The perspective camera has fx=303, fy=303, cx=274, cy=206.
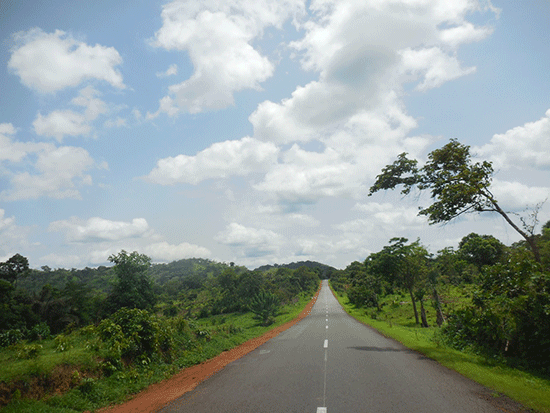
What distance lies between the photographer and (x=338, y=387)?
7.75 meters

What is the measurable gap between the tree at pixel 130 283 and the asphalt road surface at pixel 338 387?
27.7 m

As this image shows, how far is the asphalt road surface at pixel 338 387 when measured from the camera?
6.49 meters

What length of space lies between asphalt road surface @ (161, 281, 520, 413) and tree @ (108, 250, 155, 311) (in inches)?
1090

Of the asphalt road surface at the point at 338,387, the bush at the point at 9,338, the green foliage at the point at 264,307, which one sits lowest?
the green foliage at the point at 264,307

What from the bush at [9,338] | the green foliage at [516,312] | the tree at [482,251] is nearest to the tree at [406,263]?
the green foliage at [516,312]

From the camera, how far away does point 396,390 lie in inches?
293

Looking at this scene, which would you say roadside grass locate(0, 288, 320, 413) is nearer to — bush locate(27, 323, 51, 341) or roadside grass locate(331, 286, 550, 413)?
roadside grass locate(331, 286, 550, 413)

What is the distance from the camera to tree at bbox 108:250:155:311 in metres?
35.0

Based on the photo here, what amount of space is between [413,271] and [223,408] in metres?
23.3

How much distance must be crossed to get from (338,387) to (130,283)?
3373 centimetres

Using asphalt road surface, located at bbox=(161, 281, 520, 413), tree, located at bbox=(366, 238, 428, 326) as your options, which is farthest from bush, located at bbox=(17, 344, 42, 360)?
tree, located at bbox=(366, 238, 428, 326)

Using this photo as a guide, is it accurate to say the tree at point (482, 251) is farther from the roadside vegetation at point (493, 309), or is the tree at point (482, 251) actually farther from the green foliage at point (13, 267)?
the green foliage at point (13, 267)

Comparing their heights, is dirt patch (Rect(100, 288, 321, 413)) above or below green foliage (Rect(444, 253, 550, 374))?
below

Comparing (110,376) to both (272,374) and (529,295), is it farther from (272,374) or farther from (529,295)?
(529,295)
